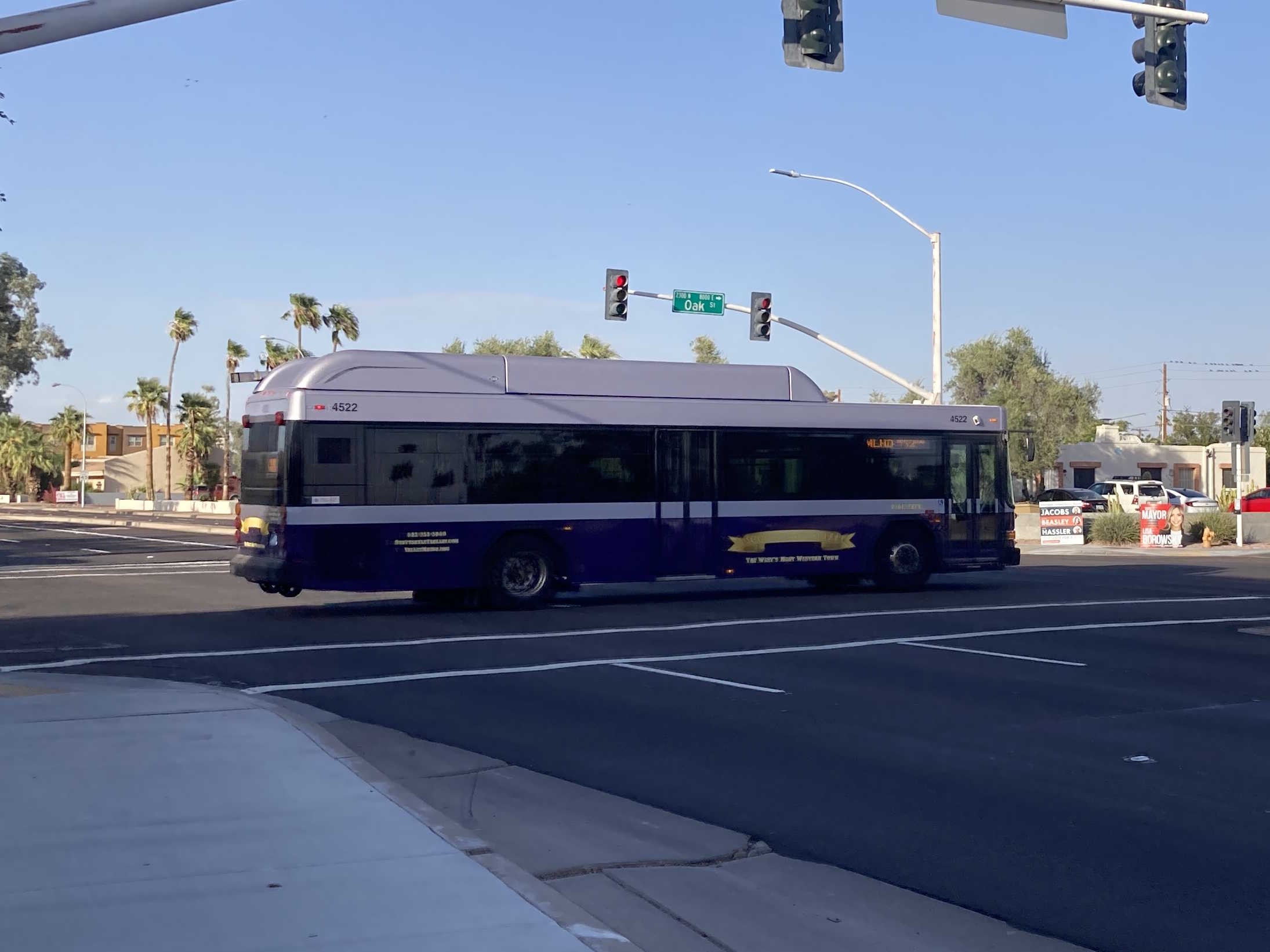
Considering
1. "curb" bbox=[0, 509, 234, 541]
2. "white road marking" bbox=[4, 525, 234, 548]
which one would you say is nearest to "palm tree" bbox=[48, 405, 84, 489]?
"curb" bbox=[0, 509, 234, 541]

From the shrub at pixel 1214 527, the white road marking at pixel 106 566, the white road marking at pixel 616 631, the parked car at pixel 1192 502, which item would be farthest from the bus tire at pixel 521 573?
the parked car at pixel 1192 502

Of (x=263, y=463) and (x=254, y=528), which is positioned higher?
(x=263, y=463)

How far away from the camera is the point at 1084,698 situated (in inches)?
464

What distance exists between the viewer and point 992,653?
14.7 meters

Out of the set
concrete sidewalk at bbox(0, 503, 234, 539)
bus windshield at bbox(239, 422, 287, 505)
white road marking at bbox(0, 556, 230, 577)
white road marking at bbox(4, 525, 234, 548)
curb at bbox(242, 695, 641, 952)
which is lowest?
curb at bbox(242, 695, 641, 952)

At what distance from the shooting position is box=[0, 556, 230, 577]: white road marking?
94.8 feet

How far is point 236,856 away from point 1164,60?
1300cm

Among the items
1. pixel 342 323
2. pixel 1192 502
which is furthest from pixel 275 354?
pixel 1192 502

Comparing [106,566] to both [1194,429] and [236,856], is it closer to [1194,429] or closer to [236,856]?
[236,856]

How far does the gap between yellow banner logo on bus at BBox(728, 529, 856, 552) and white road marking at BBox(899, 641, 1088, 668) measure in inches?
213

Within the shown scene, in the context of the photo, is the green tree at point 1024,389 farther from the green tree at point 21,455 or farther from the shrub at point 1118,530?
the green tree at point 21,455

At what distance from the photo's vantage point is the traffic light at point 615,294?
31.1 metres

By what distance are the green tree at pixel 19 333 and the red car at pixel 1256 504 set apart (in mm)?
38862

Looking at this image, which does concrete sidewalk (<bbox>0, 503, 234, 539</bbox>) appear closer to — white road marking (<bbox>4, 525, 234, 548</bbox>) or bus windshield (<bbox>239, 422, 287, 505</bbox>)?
white road marking (<bbox>4, 525, 234, 548</bbox>)
